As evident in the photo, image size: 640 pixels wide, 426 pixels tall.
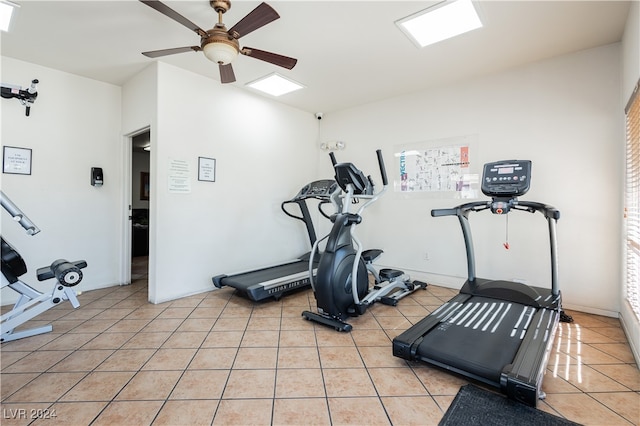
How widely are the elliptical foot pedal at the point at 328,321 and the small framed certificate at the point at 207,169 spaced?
2.11 metres

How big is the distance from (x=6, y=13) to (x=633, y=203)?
18.2 ft

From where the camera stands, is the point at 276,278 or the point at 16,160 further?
the point at 276,278

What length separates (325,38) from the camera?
289 centimetres

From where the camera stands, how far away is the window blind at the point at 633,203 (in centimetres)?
233

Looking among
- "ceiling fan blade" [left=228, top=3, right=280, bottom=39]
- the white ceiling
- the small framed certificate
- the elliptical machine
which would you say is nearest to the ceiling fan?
"ceiling fan blade" [left=228, top=3, right=280, bottom=39]

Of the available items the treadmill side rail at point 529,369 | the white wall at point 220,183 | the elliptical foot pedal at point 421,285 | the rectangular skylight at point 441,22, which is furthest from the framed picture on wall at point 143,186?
the treadmill side rail at point 529,369

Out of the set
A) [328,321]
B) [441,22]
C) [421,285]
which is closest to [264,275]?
[328,321]

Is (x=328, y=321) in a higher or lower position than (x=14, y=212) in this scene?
lower

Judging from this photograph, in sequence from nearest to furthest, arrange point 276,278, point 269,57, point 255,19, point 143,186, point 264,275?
point 255,19, point 269,57, point 276,278, point 264,275, point 143,186

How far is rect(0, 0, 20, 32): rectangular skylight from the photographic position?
2412 mm

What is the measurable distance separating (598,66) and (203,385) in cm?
458

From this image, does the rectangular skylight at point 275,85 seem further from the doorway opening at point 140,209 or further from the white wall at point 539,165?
the doorway opening at point 140,209

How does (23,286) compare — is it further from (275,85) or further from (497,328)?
(497,328)

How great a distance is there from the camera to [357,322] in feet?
9.50
